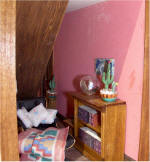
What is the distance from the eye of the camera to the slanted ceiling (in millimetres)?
2342

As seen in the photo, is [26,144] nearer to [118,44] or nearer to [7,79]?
[7,79]

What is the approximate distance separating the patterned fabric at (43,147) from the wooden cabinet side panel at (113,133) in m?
0.67

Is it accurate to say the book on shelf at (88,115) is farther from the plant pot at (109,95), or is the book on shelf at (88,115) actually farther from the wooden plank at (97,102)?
the plant pot at (109,95)

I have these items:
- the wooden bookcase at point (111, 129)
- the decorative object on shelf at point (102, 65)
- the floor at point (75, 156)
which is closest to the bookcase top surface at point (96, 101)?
the wooden bookcase at point (111, 129)

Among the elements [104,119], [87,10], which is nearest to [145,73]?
[104,119]

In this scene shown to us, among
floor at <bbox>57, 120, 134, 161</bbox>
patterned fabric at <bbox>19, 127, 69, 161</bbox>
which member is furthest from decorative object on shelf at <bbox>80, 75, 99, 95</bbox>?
patterned fabric at <bbox>19, 127, 69, 161</bbox>

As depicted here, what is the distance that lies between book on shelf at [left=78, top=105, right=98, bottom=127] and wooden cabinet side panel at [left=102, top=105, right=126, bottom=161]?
0.31 meters

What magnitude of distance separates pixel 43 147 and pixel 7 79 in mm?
1407

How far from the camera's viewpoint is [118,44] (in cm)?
294

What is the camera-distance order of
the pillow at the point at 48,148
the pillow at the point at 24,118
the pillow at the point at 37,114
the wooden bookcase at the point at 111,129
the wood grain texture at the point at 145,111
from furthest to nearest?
1. the pillow at the point at 37,114
2. the pillow at the point at 24,118
3. the wooden bookcase at the point at 111,129
4. the pillow at the point at 48,148
5. the wood grain texture at the point at 145,111

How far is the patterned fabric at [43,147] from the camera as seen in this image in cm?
212

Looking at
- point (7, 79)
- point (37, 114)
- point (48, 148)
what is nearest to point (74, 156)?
point (37, 114)

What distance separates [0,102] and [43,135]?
141 centimetres

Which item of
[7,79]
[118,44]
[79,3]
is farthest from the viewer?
[79,3]
